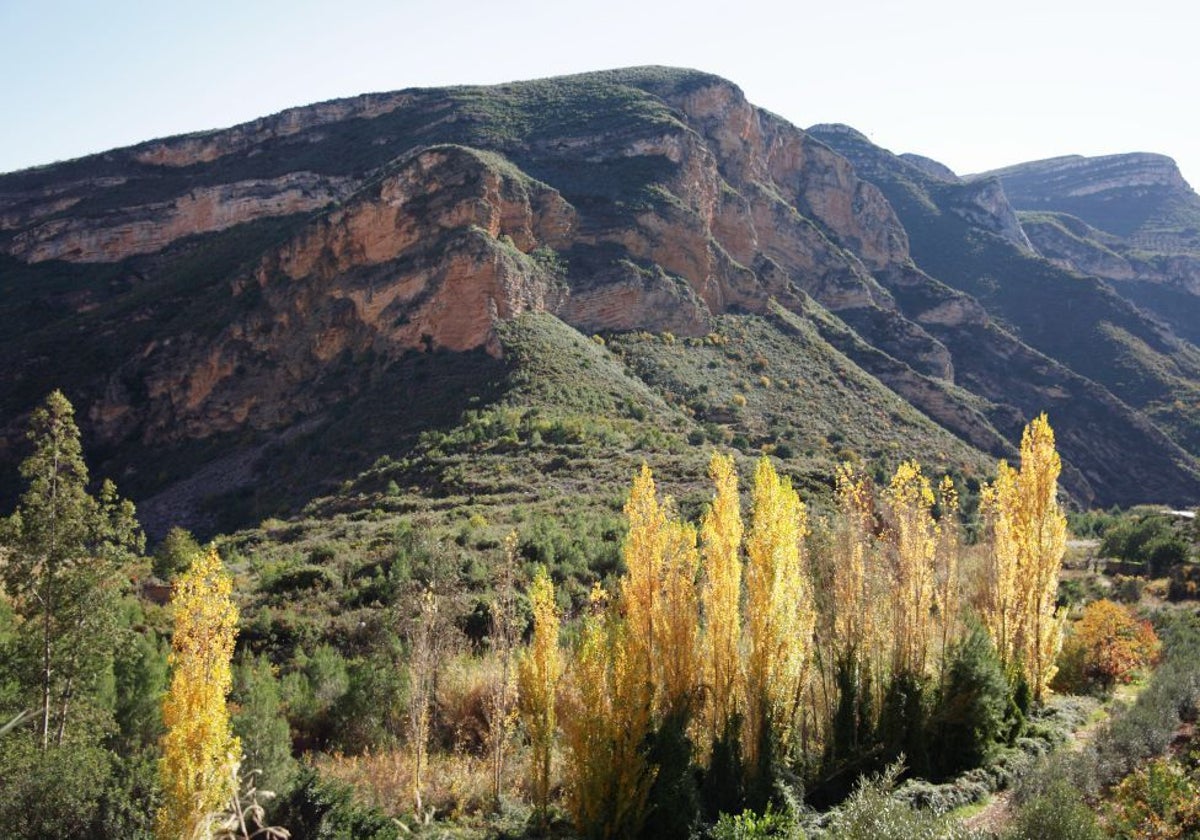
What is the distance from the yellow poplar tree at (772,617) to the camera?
15438mm

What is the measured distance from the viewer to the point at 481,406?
4556 centimetres

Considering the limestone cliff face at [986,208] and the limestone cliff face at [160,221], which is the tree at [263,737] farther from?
the limestone cliff face at [986,208]

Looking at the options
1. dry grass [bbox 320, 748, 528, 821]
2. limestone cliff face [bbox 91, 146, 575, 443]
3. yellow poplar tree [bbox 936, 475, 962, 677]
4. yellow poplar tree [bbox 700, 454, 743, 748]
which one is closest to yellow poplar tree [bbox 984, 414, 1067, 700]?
yellow poplar tree [bbox 936, 475, 962, 677]

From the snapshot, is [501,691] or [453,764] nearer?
[501,691]

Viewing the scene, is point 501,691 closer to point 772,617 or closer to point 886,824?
point 772,617

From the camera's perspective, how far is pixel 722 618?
51.8 ft

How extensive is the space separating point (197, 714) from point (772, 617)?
9.52 m

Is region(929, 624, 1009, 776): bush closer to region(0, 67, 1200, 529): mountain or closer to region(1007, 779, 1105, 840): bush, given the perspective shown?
region(1007, 779, 1105, 840): bush

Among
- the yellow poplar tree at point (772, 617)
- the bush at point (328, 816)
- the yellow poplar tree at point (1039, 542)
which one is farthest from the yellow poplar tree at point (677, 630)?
the yellow poplar tree at point (1039, 542)

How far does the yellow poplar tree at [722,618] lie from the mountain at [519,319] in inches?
767

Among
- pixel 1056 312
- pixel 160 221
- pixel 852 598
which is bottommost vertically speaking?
pixel 852 598

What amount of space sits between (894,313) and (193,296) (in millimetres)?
60308

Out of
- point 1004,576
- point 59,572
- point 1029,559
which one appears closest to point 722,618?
point 1004,576

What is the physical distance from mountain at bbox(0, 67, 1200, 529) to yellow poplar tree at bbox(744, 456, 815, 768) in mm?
19642
